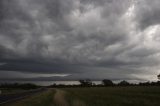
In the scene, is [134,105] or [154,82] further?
[154,82]

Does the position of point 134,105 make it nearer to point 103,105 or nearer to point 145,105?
point 145,105

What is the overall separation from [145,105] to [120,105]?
2480 mm

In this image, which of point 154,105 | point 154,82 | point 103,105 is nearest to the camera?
point 154,105

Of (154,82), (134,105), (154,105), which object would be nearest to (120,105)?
(134,105)

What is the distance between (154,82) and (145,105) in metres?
133

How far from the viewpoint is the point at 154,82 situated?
15488 cm

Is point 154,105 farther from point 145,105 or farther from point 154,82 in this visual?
point 154,82

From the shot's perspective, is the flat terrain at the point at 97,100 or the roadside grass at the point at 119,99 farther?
the flat terrain at the point at 97,100

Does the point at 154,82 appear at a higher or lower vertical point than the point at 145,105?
higher

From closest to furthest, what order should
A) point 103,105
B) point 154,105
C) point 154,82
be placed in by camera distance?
1. point 154,105
2. point 103,105
3. point 154,82

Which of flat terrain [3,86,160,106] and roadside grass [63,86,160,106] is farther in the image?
flat terrain [3,86,160,106]

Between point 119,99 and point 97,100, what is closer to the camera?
point 97,100

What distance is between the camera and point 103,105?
28.8 m

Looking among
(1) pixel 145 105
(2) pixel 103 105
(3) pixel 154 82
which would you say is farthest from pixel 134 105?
(3) pixel 154 82
